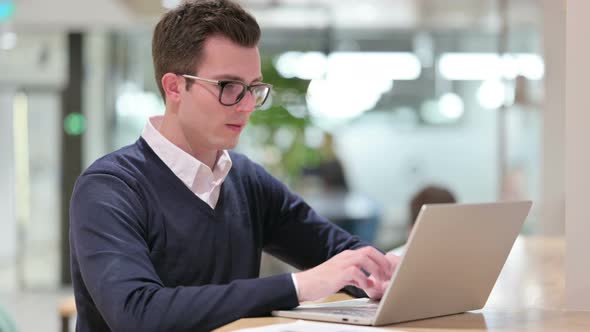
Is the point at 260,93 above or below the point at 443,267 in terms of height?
above

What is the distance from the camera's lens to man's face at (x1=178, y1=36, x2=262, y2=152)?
1990 mm

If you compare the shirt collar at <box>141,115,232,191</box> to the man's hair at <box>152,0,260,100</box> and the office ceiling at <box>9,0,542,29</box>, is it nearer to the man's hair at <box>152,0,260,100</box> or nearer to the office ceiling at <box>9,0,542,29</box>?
the man's hair at <box>152,0,260,100</box>

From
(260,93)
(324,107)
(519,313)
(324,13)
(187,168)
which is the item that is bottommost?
(324,107)

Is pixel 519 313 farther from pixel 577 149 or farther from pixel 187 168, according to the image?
pixel 187 168

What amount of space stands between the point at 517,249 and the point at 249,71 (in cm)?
309

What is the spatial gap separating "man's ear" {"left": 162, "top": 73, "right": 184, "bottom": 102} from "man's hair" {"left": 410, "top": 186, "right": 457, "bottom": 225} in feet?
7.82

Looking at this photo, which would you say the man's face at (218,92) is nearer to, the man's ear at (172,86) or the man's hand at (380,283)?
the man's ear at (172,86)

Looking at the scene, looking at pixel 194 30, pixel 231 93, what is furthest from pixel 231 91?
pixel 194 30

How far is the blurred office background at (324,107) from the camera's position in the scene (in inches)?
407

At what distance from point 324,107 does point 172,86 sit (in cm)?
859

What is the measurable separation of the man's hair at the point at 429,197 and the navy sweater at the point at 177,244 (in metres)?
2.08

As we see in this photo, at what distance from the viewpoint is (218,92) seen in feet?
6.52

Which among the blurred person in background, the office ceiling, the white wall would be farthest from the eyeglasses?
the office ceiling

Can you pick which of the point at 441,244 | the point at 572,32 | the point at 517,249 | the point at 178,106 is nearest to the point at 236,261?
the point at 178,106
